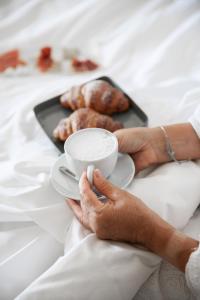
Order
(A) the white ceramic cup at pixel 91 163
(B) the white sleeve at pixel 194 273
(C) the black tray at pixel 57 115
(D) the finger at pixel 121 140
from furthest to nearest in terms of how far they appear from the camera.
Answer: (C) the black tray at pixel 57 115 < (D) the finger at pixel 121 140 < (A) the white ceramic cup at pixel 91 163 < (B) the white sleeve at pixel 194 273

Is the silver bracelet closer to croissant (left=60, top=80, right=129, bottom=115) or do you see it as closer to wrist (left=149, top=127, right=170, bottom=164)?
wrist (left=149, top=127, right=170, bottom=164)

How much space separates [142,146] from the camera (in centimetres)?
88

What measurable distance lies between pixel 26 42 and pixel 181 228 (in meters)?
0.93

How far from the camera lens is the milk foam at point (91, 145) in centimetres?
75

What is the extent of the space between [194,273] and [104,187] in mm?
222

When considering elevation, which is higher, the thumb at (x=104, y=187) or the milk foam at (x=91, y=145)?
the milk foam at (x=91, y=145)

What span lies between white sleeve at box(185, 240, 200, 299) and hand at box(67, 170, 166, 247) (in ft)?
0.29

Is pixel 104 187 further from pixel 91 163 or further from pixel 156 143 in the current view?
pixel 156 143

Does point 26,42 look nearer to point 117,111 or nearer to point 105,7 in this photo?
point 105,7

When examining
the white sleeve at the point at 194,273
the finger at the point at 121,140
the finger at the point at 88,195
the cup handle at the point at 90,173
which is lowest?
the white sleeve at the point at 194,273

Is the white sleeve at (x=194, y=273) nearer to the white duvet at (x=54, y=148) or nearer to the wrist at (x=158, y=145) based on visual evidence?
the white duvet at (x=54, y=148)

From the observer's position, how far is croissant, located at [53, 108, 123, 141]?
0.94m

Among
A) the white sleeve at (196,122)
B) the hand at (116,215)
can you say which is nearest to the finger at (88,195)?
the hand at (116,215)

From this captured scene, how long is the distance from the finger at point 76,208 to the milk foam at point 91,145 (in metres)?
0.10
